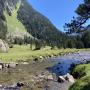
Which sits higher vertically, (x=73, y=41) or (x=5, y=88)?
(x=73, y=41)

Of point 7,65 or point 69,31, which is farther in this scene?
point 7,65

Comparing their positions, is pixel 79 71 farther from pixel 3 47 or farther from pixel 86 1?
pixel 3 47

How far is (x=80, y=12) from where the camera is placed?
4166 centimetres

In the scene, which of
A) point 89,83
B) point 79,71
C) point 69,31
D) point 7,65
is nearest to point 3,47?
point 7,65

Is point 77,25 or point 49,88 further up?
point 77,25

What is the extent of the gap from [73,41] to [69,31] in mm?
146770

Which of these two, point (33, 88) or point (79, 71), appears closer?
point (33, 88)

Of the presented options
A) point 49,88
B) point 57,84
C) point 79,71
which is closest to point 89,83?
point 49,88

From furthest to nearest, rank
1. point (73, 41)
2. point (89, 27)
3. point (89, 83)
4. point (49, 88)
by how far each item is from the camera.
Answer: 1. point (73, 41)
2. point (89, 27)
3. point (49, 88)
4. point (89, 83)

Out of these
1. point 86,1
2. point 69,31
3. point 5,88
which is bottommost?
point 5,88

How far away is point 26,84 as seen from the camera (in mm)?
32719

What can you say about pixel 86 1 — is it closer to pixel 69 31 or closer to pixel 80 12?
pixel 80 12

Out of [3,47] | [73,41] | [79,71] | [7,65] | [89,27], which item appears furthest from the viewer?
[73,41]

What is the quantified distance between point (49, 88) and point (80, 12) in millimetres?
15991
